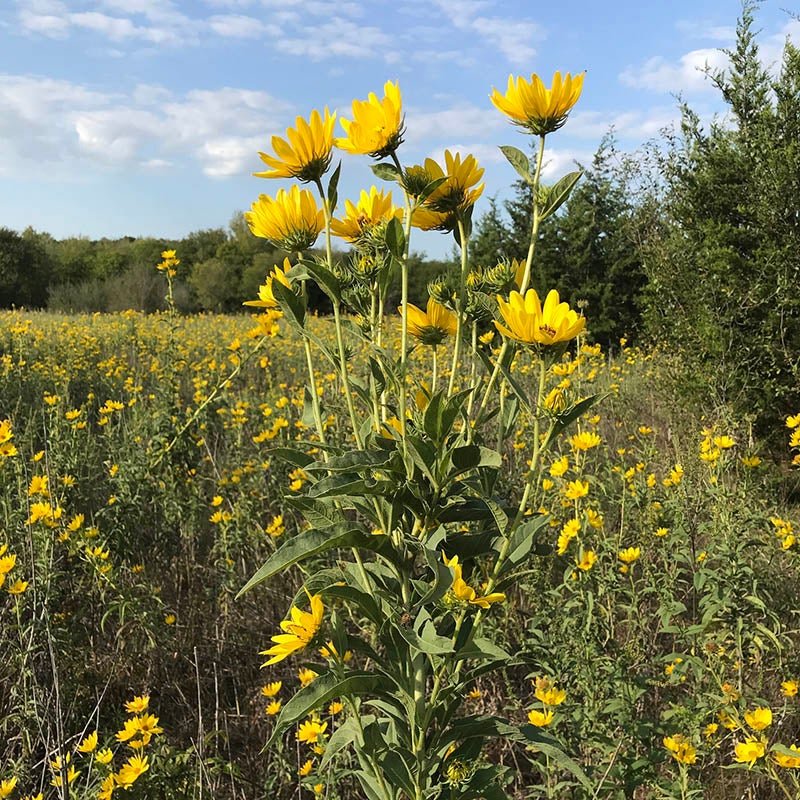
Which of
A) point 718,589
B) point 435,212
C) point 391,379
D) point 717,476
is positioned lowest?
point 718,589

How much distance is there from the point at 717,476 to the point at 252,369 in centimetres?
485

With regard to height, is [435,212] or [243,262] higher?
[243,262]

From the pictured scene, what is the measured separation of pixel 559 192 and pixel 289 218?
1.26ft

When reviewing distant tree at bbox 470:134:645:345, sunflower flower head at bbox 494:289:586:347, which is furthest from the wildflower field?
distant tree at bbox 470:134:645:345

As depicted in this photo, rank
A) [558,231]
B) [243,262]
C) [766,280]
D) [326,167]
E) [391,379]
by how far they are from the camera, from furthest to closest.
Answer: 1. [243,262]
2. [558,231]
3. [766,280]
4. [326,167]
5. [391,379]

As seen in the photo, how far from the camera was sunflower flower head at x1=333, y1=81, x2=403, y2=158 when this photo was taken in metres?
0.86

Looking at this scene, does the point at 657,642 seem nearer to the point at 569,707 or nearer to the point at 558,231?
the point at 569,707

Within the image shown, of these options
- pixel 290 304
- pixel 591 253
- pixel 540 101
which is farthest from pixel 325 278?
pixel 591 253

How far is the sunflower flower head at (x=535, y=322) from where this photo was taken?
2.69ft

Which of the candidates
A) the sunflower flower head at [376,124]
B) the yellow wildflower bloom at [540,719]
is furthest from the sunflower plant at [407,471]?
the yellow wildflower bloom at [540,719]

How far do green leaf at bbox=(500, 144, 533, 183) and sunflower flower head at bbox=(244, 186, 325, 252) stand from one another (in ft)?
0.90

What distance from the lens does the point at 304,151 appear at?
3.00 ft

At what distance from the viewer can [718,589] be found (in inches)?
71.4

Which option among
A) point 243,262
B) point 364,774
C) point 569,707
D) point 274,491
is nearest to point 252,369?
point 274,491
